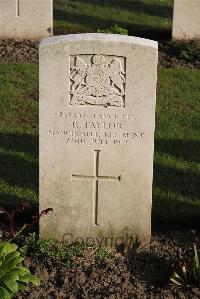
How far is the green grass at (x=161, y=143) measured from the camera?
7215 mm

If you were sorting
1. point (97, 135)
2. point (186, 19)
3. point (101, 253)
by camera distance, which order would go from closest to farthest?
point (97, 135)
point (101, 253)
point (186, 19)

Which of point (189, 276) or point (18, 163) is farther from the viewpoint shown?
point (18, 163)

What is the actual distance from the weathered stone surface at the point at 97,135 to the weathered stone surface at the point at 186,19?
6249 mm

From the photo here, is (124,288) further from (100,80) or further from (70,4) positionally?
(70,4)

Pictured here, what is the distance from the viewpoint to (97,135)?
601 centimetres

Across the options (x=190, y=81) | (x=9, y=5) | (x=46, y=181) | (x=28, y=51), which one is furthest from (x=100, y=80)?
(x=9, y=5)

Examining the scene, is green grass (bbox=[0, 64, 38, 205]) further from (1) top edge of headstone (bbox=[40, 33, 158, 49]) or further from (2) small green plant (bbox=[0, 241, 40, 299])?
(1) top edge of headstone (bbox=[40, 33, 158, 49])

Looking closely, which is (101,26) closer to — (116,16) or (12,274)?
(116,16)

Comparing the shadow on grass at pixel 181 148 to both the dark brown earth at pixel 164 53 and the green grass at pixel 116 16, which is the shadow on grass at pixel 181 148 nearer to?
the dark brown earth at pixel 164 53

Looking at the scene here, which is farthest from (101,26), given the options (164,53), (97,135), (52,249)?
(52,249)

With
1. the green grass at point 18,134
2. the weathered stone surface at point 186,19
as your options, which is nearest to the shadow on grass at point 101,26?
the weathered stone surface at point 186,19

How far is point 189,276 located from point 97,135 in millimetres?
1390

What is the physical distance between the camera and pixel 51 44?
5695 mm

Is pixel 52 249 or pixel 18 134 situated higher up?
pixel 18 134
